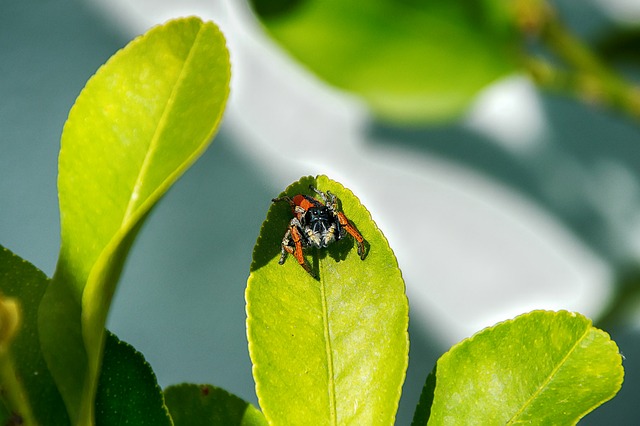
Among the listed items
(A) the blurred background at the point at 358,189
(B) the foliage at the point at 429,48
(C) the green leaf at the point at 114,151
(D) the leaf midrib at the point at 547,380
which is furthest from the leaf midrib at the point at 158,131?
(A) the blurred background at the point at 358,189

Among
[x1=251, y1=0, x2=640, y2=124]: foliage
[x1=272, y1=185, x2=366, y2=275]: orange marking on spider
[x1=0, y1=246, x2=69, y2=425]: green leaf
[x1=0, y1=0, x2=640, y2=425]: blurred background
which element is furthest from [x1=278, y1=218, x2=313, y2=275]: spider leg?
[x1=0, y1=0, x2=640, y2=425]: blurred background

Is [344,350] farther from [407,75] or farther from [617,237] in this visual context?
[617,237]

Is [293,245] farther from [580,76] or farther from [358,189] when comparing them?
[358,189]

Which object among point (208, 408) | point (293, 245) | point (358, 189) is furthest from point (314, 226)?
point (358, 189)

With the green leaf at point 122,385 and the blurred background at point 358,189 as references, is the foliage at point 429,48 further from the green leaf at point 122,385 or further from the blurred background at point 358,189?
the green leaf at point 122,385

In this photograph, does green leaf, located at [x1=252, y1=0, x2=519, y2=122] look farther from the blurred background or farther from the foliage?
the blurred background
